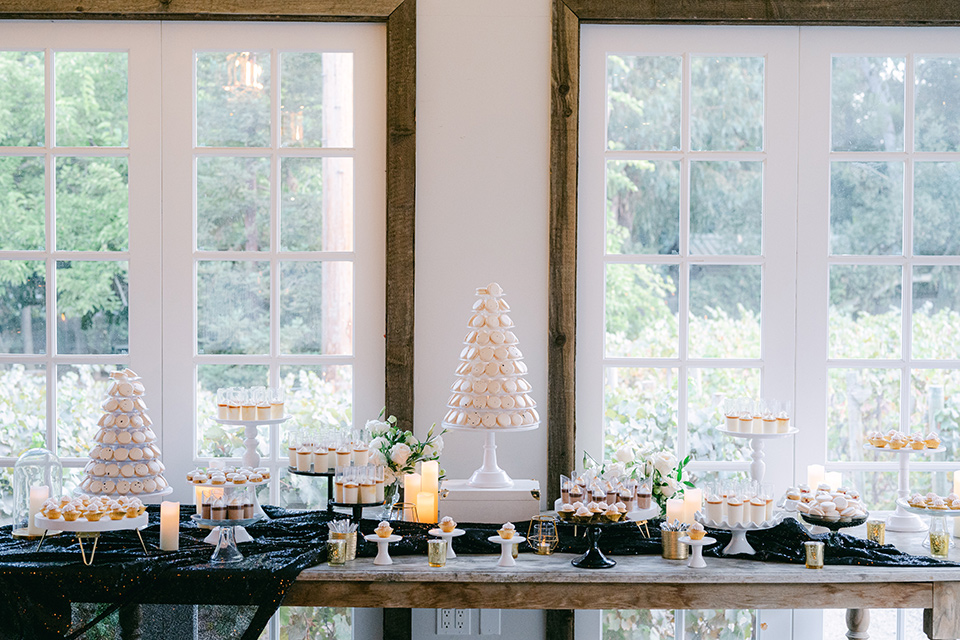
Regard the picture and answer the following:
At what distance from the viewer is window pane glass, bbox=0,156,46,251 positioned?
10.7ft

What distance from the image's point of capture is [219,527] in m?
2.50

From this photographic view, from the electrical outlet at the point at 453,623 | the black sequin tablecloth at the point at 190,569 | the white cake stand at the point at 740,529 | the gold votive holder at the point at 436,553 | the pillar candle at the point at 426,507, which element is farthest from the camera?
the electrical outlet at the point at 453,623

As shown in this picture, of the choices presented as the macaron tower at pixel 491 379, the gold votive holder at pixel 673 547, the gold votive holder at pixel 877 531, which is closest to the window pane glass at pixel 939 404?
the gold votive holder at pixel 877 531

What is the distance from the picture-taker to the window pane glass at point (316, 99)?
327cm

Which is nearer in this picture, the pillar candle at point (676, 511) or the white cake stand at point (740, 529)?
the white cake stand at point (740, 529)

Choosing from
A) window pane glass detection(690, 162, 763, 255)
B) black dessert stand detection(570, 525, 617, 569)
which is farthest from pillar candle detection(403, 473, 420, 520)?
window pane glass detection(690, 162, 763, 255)

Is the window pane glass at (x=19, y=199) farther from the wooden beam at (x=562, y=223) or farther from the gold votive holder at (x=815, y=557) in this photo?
the gold votive holder at (x=815, y=557)

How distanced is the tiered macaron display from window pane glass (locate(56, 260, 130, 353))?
1.90ft

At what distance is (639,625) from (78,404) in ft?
7.52

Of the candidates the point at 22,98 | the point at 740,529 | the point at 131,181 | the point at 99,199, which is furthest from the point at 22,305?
the point at 740,529

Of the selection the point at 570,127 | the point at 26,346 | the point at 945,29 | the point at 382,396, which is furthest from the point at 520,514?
the point at 945,29

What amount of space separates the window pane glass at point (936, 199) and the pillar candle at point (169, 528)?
9.21 feet

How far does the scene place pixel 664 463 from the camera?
293cm

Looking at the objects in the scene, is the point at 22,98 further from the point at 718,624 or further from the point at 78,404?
the point at 718,624
